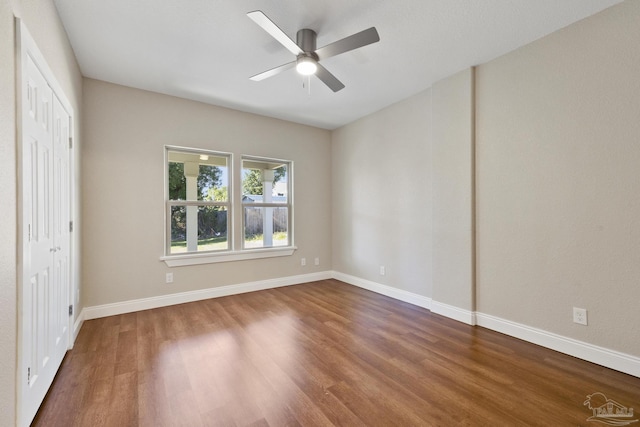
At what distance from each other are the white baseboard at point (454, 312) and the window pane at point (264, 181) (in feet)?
9.17

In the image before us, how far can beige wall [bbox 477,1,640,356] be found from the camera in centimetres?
203

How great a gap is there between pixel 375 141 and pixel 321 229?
1.80 meters

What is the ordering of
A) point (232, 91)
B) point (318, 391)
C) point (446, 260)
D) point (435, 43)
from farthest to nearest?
point (232, 91)
point (446, 260)
point (435, 43)
point (318, 391)

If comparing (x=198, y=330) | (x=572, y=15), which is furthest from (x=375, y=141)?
(x=198, y=330)

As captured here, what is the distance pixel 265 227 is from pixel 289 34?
2850mm

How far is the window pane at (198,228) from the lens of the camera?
12.2ft

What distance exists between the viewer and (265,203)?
4484mm

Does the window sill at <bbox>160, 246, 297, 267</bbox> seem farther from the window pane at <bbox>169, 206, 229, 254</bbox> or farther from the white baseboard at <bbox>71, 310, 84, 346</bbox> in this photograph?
the white baseboard at <bbox>71, 310, 84, 346</bbox>

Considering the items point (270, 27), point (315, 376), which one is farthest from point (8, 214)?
point (315, 376)

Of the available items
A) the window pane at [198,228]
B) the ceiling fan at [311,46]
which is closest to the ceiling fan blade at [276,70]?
the ceiling fan at [311,46]

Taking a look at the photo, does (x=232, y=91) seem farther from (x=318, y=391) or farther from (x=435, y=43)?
(x=318, y=391)

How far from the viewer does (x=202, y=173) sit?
3.94 meters

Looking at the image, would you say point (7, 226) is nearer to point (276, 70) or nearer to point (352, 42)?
point (276, 70)

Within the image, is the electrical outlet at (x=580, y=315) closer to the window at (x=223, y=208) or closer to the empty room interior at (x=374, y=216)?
the empty room interior at (x=374, y=216)
